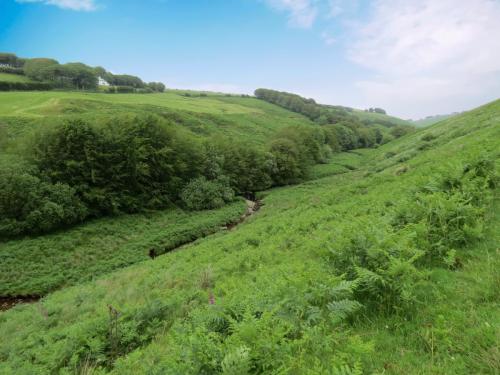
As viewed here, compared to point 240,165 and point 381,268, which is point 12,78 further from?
point 381,268

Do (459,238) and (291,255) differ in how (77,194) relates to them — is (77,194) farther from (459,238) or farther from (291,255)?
(459,238)

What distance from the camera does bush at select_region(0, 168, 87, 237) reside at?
1070 inches

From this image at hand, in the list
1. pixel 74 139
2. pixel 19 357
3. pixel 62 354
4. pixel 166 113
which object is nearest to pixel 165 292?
pixel 62 354

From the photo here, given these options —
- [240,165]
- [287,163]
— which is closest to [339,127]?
[287,163]

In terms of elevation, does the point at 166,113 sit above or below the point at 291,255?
above

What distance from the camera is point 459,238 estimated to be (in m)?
6.10

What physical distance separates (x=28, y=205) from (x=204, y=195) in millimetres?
22043

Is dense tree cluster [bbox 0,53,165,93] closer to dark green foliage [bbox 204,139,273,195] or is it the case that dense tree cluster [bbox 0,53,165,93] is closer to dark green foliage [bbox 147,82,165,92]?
dark green foliage [bbox 147,82,165,92]

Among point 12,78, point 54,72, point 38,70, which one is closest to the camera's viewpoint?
point 12,78

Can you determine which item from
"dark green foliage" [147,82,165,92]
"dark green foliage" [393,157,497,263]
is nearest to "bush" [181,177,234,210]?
"dark green foliage" [393,157,497,263]

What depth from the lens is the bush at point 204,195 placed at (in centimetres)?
4209

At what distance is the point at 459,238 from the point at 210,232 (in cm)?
3206

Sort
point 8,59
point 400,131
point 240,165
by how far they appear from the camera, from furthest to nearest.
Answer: point 400,131 → point 8,59 → point 240,165

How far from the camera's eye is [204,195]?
141 ft
